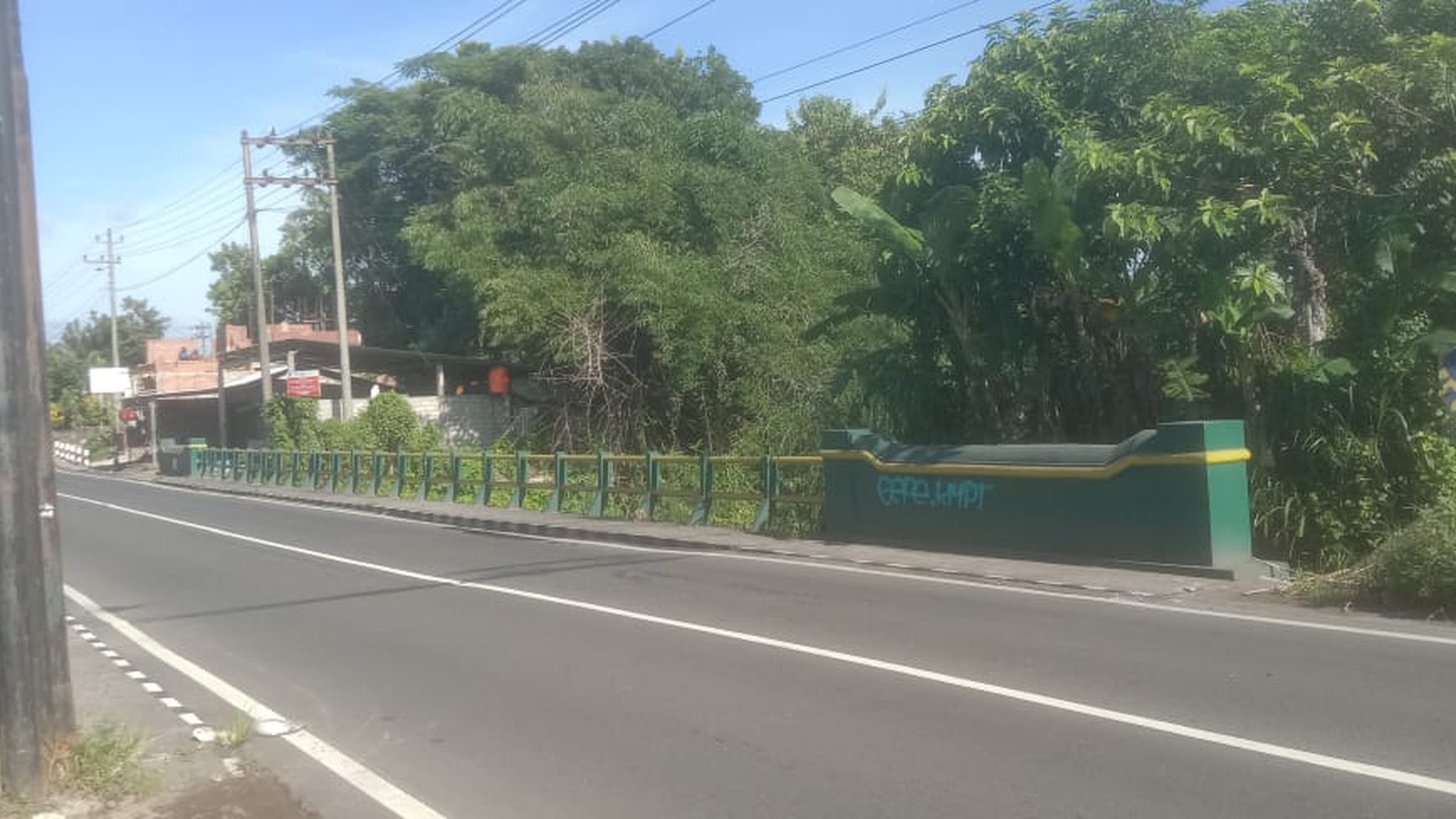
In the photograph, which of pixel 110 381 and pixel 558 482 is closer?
pixel 558 482

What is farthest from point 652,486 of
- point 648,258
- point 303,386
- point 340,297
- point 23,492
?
point 303,386

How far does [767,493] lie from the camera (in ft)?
58.1

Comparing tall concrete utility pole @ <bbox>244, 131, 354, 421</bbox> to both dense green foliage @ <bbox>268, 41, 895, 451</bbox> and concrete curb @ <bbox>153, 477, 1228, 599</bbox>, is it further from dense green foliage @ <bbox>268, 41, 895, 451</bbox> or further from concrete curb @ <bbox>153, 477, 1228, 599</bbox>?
concrete curb @ <bbox>153, 477, 1228, 599</bbox>

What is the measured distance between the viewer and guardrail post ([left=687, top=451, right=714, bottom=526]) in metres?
19.2

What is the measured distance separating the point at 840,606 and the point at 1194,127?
6.39m

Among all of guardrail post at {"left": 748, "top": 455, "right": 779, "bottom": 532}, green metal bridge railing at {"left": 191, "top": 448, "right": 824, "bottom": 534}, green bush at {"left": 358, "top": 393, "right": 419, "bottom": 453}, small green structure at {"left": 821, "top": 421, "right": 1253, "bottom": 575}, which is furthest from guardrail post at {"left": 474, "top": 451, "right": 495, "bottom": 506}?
green bush at {"left": 358, "top": 393, "right": 419, "bottom": 453}

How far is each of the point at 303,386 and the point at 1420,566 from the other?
1420 inches

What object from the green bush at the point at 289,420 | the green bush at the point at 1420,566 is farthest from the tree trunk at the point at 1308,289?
the green bush at the point at 289,420

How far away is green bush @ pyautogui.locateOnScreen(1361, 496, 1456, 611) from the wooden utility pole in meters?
9.59

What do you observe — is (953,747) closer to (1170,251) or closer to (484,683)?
(484,683)

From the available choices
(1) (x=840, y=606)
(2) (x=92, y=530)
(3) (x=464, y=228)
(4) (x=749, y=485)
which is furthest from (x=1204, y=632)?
(3) (x=464, y=228)

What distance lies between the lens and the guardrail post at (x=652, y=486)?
802 inches

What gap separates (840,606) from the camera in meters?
11.0

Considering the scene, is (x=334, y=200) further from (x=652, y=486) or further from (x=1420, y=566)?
(x=1420, y=566)
